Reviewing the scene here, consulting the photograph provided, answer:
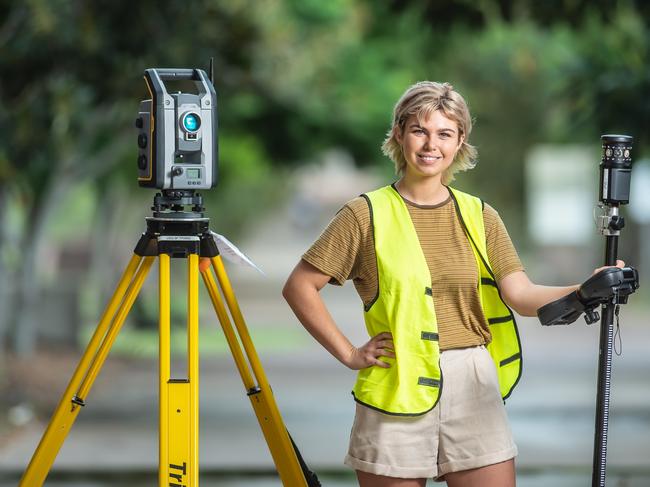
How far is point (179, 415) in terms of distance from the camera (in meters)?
4.07

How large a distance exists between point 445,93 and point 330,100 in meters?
13.0

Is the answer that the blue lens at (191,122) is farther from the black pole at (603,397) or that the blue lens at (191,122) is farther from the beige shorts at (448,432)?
the black pole at (603,397)

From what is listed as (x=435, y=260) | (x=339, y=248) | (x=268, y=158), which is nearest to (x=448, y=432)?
(x=435, y=260)

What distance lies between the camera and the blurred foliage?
905cm

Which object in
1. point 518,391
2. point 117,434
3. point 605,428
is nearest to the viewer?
point 605,428

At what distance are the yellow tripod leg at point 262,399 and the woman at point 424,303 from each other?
0.36 m

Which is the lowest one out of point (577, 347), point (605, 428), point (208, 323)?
point (605, 428)

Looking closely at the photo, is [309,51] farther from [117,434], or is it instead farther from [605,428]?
[605,428]

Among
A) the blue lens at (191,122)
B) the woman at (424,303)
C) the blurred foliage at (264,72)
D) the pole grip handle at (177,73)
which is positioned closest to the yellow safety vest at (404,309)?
the woman at (424,303)

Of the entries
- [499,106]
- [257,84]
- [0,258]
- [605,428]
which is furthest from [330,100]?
[605,428]

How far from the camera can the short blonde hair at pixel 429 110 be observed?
377 cm

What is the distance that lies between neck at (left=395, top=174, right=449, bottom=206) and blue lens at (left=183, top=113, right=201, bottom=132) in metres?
0.62

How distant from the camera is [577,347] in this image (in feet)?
54.7

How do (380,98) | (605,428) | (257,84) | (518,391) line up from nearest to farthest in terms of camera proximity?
1. (605,428)
2. (518,391)
3. (257,84)
4. (380,98)
